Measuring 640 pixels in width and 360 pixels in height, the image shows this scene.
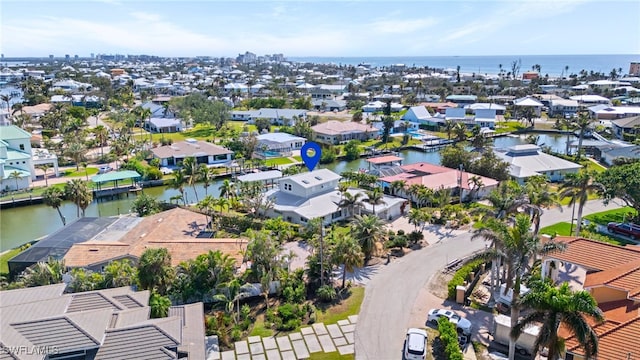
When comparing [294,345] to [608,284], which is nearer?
[608,284]

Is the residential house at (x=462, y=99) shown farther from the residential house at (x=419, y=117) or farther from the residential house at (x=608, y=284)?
the residential house at (x=608, y=284)

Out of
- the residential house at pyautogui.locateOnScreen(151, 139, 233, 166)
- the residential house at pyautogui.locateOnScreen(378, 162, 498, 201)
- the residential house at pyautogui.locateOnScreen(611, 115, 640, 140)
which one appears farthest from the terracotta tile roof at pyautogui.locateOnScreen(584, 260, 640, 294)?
the residential house at pyautogui.locateOnScreen(611, 115, 640, 140)

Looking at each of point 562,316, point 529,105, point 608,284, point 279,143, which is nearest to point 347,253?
point 562,316

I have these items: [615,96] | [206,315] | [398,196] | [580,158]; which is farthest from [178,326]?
[615,96]

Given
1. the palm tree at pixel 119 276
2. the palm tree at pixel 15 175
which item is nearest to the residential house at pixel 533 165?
the palm tree at pixel 119 276

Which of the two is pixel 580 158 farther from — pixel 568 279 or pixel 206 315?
pixel 206 315

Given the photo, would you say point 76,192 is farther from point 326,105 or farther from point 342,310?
point 326,105
